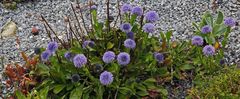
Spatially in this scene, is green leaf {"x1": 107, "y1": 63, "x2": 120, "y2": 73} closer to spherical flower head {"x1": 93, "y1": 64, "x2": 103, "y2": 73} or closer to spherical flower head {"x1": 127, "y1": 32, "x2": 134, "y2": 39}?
spherical flower head {"x1": 93, "y1": 64, "x2": 103, "y2": 73}

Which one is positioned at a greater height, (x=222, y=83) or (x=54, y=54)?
(x=54, y=54)

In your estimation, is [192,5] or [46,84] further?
[192,5]

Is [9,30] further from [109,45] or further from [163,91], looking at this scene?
[163,91]

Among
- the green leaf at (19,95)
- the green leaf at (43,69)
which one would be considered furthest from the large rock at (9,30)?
the green leaf at (19,95)

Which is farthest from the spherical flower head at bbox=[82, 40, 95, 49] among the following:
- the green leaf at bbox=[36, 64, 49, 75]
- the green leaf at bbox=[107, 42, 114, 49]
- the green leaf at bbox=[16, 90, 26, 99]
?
the green leaf at bbox=[16, 90, 26, 99]

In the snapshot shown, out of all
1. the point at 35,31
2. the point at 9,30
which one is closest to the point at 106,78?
the point at 35,31

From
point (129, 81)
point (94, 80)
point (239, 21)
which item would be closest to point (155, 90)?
point (129, 81)

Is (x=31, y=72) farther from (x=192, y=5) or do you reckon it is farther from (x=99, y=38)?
(x=192, y=5)

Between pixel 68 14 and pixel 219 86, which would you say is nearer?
pixel 219 86
